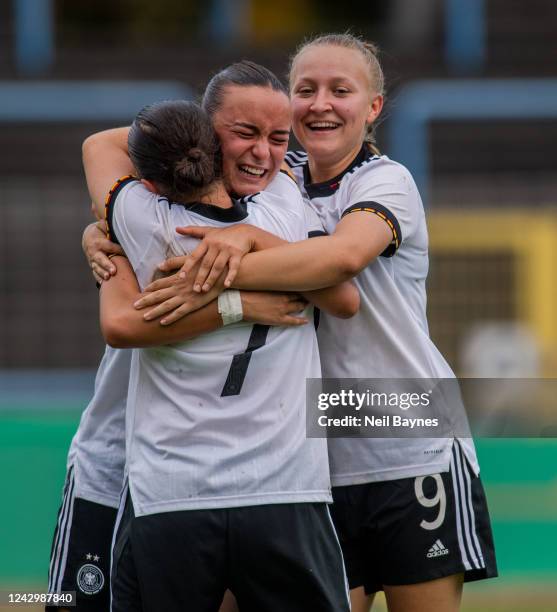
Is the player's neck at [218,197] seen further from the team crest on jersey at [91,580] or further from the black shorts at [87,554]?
the team crest on jersey at [91,580]

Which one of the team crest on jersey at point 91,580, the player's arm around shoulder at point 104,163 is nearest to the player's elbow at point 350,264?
the player's arm around shoulder at point 104,163

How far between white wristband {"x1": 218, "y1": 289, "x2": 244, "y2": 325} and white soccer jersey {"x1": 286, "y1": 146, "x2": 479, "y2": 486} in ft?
1.42

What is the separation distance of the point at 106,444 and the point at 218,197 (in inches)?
31.5

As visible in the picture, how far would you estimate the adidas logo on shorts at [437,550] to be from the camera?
10.8ft

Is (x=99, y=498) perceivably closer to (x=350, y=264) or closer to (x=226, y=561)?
(x=226, y=561)

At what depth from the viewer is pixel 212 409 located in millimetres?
2848

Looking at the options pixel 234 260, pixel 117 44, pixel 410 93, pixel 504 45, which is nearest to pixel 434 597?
pixel 234 260

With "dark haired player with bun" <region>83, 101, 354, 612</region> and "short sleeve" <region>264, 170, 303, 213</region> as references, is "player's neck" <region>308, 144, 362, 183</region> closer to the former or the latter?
"short sleeve" <region>264, 170, 303, 213</region>

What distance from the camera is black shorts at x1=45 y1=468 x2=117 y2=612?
11.1 ft

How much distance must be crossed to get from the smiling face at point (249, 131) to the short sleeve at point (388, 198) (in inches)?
9.3

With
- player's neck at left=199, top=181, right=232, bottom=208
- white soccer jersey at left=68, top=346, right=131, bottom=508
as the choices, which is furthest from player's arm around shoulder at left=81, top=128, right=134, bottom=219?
white soccer jersey at left=68, top=346, right=131, bottom=508

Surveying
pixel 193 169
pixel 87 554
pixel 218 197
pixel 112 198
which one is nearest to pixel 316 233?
pixel 218 197

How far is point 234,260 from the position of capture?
2855 mm

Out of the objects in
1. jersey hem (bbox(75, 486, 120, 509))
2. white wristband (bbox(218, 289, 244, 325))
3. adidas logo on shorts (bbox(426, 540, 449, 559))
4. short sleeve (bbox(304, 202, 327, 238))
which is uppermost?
short sleeve (bbox(304, 202, 327, 238))
